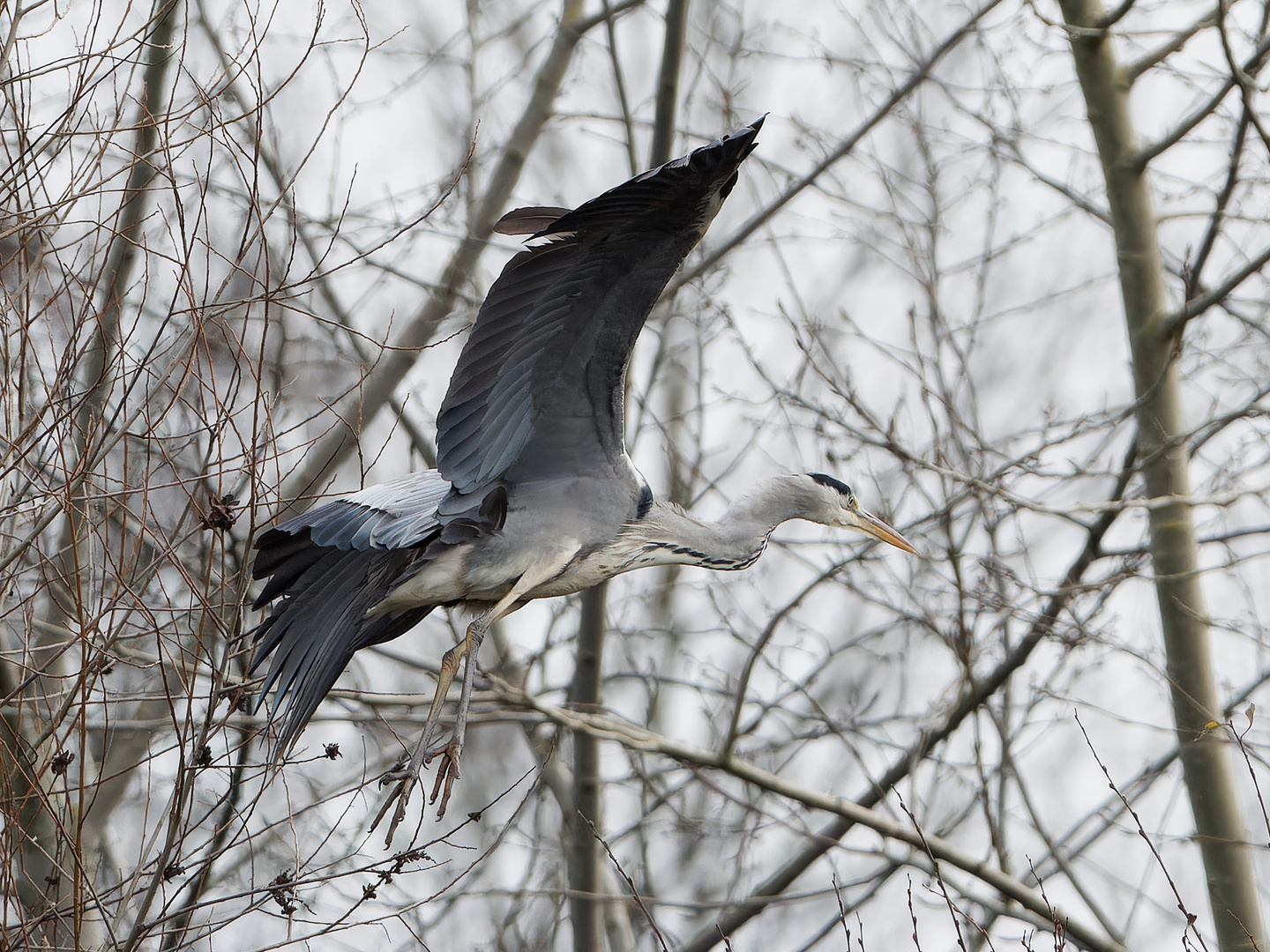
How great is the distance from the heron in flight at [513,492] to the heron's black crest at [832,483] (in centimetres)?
98

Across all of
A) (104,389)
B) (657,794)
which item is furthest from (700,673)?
(104,389)

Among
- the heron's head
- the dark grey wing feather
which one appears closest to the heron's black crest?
the heron's head

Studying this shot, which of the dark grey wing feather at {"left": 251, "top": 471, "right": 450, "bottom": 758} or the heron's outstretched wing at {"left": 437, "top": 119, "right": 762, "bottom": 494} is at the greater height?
the heron's outstretched wing at {"left": 437, "top": 119, "right": 762, "bottom": 494}

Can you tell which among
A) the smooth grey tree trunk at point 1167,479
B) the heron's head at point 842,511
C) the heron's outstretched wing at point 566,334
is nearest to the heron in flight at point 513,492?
the heron's outstretched wing at point 566,334

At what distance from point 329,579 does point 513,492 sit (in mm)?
639

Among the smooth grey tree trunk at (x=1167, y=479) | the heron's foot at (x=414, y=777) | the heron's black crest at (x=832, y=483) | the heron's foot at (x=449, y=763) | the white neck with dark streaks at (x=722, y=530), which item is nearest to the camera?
the heron's foot at (x=414, y=777)

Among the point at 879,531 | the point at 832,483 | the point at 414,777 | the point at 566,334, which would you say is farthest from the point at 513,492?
the point at 879,531

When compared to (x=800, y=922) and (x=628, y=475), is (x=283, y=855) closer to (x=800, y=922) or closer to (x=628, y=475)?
(x=628, y=475)

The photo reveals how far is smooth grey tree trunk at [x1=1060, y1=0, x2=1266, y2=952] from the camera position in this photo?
5645mm

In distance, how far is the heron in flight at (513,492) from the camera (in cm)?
386

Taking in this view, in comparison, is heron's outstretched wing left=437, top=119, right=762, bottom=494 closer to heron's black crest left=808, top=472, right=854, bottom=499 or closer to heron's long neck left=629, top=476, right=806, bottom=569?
heron's long neck left=629, top=476, right=806, bottom=569

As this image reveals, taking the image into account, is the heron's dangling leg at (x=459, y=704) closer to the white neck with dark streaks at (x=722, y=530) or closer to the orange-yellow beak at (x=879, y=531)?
the white neck with dark streaks at (x=722, y=530)

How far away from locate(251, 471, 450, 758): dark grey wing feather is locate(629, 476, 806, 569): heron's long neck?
742 mm

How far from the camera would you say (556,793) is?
748cm
